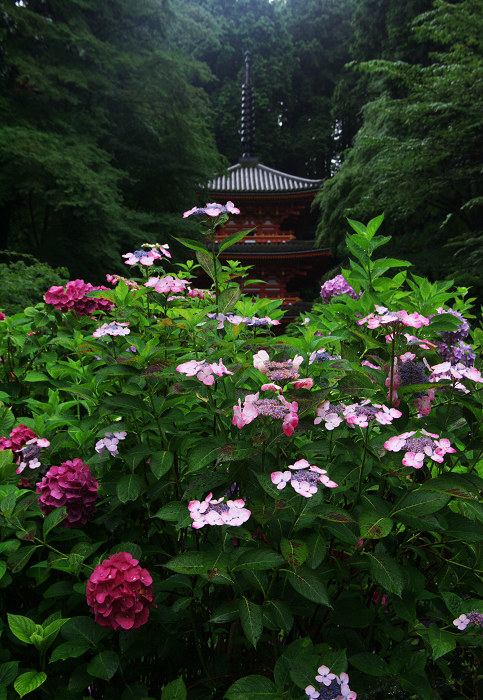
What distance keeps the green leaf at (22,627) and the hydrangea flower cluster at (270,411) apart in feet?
1.81

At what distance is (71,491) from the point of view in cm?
106

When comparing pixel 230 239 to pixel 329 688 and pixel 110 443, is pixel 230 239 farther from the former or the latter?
pixel 329 688

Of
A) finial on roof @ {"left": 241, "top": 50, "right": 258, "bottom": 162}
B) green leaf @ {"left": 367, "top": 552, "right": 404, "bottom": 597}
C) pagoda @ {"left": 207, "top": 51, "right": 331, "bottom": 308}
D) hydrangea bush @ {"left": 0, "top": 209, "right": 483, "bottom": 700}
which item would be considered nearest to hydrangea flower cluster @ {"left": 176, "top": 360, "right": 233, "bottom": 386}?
hydrangea bush @ {"left": 0, "top": 209, "right": 483, "bottom": 700}

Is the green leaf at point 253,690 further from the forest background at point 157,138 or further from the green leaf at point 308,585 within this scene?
the forest background at point 157,138

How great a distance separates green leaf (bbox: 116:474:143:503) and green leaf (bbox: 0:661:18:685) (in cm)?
35

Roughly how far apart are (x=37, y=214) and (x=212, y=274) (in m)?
10.1

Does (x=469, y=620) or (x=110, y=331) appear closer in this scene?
(x=469, y=620)

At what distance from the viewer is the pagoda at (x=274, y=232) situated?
14.2 metres

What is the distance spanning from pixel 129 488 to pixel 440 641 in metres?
0.62

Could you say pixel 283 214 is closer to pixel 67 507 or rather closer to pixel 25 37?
pixel 25 37

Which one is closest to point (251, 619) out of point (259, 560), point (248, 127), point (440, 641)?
point (259, 560)

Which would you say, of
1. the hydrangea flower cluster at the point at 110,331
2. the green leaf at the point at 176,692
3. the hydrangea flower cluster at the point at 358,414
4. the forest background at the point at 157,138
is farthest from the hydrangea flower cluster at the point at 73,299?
the forest background at the point at 157,138

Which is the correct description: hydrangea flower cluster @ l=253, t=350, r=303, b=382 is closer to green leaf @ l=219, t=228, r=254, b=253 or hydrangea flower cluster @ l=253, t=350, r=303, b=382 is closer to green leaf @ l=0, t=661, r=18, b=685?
green leaf @ l=219, t=228, r=254, b=253

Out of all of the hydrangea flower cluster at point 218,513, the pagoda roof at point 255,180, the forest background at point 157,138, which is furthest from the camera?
the pagoda roof at point 255,180
